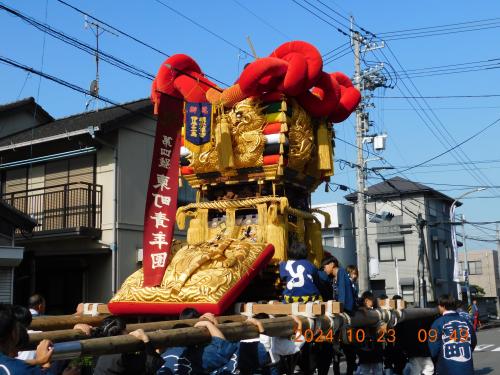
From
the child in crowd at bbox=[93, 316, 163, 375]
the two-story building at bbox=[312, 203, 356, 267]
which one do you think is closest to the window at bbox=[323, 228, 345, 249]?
the two-story building at bbox=[312, 203, 356, 267]

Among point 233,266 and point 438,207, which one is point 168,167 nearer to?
point 233,266

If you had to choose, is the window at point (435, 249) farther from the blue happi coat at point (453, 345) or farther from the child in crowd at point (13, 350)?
the child in crowd at point (13, 350)

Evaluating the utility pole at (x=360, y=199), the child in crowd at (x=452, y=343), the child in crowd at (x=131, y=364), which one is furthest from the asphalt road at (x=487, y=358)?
the child in crowd at (x=131, y=364)

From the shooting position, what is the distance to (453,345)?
614 cm

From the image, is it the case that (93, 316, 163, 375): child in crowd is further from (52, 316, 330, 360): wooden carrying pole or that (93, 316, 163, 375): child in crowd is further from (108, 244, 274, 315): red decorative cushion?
(108, 244, 274, 315): red decorative cushion

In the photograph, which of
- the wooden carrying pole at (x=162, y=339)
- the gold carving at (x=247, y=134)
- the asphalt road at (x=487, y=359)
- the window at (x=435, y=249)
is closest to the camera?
the wooden carrying pole at (x=162, y=339)

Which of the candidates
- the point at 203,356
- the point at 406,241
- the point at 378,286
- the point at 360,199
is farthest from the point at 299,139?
the point at 378,286

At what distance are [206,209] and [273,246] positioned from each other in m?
1.51

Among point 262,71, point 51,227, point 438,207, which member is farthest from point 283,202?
point 438,207

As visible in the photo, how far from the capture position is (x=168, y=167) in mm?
7246

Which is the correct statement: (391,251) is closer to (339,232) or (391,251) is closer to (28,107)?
(339,232)

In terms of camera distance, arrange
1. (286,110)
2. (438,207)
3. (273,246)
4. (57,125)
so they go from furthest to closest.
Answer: (438,207), (57,125), (286,110), (273,246)

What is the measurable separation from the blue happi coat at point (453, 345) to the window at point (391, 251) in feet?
99.3

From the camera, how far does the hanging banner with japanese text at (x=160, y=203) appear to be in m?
7.10
